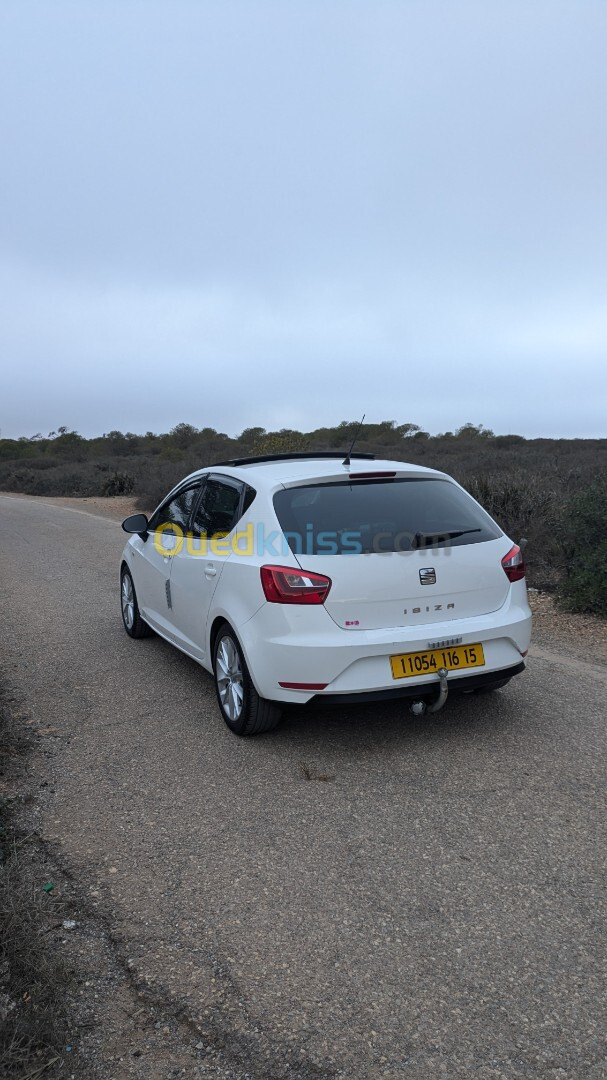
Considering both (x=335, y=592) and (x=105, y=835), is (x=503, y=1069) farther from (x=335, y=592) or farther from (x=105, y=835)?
(x=335, y=592)

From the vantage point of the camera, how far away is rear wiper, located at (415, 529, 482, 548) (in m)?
4.44

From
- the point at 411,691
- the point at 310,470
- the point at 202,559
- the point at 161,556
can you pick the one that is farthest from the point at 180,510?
the point at 411,691

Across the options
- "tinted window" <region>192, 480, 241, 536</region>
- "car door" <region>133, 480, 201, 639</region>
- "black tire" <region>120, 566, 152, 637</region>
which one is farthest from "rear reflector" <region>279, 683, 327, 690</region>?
"black tire" <region>120, 566, 152, 637</region>

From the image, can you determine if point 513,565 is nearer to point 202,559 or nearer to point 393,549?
point 393,549

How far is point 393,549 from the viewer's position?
4.36m

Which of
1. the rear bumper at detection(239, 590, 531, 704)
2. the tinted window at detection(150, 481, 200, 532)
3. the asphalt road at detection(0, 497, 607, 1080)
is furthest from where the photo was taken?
the tinted window at detection(150, 481, 200, 532)

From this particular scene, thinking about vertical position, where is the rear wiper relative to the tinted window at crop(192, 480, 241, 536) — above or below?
below

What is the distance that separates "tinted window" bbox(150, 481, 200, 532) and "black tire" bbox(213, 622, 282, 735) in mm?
1258

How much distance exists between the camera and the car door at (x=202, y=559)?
16.5 ft

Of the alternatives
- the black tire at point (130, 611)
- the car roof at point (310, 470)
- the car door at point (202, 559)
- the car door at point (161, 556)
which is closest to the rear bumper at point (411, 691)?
the car door at point (202, 559)

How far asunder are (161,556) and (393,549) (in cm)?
239

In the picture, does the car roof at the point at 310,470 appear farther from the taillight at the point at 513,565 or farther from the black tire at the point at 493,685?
the black tire at the point at 493,685

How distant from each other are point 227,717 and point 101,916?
1.87 meters

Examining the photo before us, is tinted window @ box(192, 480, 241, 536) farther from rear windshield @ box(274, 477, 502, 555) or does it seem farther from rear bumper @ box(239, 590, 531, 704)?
rear bumper @ box(239, 590, 531, 704)
